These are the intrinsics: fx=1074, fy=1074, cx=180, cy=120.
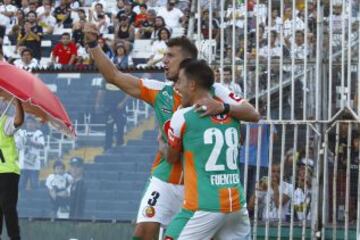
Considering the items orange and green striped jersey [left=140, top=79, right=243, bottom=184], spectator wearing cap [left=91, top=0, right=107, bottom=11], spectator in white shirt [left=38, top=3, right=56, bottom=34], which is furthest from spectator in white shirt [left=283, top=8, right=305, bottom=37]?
spectator in white shirt [left=38, top=3, right=56, bottom=34]

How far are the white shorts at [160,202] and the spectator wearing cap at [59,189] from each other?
18.5ft

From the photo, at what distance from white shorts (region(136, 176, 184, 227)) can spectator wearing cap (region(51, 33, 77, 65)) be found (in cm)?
1030

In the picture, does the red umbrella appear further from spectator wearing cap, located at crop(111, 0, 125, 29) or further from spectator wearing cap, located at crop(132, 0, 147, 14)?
spectator wearing cap, located at crop(132, 0, 147, 14)

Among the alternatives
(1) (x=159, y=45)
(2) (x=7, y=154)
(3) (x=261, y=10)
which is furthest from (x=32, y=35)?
(3) (x=261, y=10)

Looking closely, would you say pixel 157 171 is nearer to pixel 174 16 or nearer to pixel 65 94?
pixel 65 94

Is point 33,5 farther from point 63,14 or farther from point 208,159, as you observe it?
point 208,159

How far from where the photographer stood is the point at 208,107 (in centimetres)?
745

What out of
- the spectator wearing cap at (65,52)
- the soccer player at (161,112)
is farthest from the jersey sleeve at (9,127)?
the spectator wearing cap at (65,52)

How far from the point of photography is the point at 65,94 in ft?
48.0

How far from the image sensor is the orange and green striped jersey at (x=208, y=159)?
7477 millimetres

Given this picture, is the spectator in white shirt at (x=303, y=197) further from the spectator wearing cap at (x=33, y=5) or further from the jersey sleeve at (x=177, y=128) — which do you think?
the spectator wearing cap at (x=33, y=5)

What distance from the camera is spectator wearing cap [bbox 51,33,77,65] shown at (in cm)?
1891

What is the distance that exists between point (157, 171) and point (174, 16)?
11.0m

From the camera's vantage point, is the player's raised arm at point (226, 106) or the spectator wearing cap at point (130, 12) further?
the spectator wearing cap at point (130, 12)
